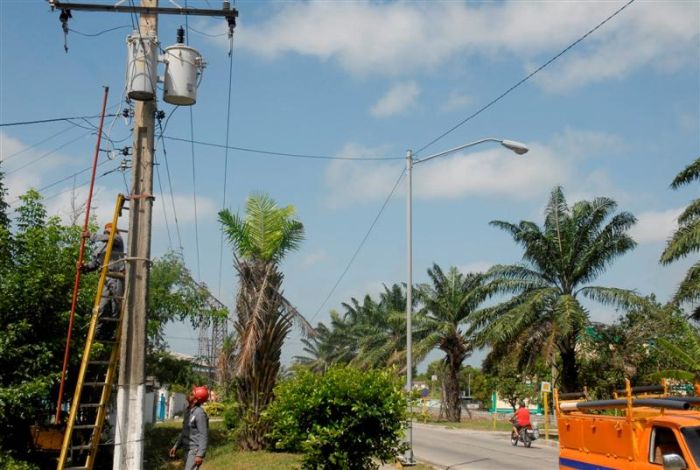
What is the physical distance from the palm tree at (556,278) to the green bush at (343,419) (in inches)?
758

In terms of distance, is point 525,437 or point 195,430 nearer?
point 195,430

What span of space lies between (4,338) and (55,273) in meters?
1.63

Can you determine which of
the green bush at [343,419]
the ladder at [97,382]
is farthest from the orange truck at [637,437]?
the ladder at [97,382]

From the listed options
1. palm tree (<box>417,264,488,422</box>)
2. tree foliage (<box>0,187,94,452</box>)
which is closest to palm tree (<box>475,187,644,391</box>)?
palm tree (<box>417,264,488,422</box>)

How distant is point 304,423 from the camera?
11.5 meters

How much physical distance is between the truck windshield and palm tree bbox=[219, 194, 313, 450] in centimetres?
1174

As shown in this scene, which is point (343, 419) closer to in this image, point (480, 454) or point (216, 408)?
point (216, 408)

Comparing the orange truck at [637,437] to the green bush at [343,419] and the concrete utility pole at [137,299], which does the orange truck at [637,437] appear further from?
the concrete utility pole at [137,299]

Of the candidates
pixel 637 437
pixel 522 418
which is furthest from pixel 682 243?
pixel 637 437

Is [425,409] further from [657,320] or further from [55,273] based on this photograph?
[657,320]

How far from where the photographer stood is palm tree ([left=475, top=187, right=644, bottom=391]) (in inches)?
1186

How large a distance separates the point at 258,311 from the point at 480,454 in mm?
8717

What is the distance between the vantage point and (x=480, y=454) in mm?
23094

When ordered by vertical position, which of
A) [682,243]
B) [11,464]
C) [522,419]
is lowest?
[11,464]
